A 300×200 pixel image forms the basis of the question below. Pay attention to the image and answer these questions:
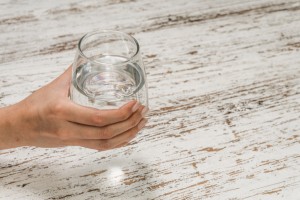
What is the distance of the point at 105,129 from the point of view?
716 mm

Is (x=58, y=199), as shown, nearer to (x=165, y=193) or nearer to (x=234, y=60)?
(x=165, y=193)

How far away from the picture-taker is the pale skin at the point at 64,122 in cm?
69

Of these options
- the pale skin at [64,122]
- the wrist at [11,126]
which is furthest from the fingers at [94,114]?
the wrist at [11,126]

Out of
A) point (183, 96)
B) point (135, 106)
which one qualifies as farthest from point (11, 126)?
point (183, 96)

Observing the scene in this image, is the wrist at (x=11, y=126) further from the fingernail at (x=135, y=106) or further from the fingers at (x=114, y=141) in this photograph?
the fingernail at (x=135, y=106)

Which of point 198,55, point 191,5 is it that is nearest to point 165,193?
point 198,55

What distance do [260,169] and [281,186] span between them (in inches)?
2.0

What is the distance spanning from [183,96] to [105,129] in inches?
14.8

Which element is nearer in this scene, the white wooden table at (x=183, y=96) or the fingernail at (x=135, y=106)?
the fingernail at (x=135, y=106)

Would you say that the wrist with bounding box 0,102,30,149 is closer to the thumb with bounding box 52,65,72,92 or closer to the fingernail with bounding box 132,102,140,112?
the thumb with bounding box 52,65,72,92

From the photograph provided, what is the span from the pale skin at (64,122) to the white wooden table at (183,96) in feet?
0.37

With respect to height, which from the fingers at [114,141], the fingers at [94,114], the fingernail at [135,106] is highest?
the fingernail at [135,106]

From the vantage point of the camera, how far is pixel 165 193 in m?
0.87

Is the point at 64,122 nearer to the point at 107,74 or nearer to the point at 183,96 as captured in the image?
the point at 107,74
